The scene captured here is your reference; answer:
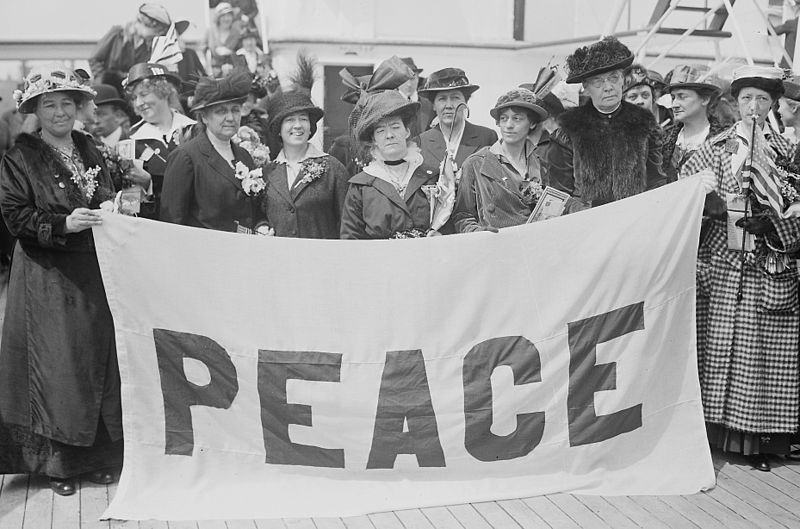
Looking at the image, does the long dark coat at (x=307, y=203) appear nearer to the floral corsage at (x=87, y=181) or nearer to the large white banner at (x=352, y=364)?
the large white banner at (x=352, y=364)

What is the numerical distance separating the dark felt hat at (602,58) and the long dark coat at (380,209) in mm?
1066

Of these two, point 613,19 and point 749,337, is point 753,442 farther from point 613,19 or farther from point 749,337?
point 613,19

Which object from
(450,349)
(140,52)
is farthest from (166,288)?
(140,52)

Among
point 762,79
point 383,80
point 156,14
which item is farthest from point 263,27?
point 762,79

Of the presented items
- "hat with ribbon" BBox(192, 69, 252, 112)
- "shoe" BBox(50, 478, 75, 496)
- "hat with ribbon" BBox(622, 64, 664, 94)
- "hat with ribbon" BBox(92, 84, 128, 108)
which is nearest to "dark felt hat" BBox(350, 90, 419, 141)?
"hat with ribbon" BBox(192, 69, 252, 112)

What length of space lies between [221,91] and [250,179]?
52 cm

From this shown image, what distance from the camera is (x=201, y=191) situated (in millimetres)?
5473

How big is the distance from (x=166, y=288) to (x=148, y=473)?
89 cm

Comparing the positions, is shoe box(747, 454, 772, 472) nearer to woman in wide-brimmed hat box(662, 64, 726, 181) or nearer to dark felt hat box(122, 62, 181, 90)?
woman in wide-brimmed hat box(662, 64, 726, 181)

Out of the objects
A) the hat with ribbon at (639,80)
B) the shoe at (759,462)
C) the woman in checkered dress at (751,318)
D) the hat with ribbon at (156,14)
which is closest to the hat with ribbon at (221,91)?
the woman in checkered dress at (751,318)

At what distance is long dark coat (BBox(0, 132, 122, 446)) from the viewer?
4.99 metres

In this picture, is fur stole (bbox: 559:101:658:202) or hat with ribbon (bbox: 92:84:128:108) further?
hat with ribbon (bbox: 92:84:128:108)

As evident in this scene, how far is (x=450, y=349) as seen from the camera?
4910 millimetres

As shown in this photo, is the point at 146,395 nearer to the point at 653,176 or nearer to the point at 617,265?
the point at 617,265
